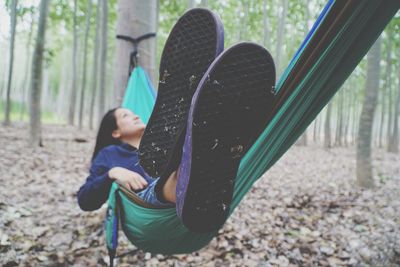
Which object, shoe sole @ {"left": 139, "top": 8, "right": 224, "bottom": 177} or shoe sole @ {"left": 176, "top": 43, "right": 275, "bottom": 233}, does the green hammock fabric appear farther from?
shoe sole @ {"left": 176, "top": 43, "right": 275, "bottom": 233}

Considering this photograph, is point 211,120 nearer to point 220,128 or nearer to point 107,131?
point 220,128

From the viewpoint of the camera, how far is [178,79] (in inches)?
46.7

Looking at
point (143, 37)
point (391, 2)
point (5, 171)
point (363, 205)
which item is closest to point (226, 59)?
point (391, 2)

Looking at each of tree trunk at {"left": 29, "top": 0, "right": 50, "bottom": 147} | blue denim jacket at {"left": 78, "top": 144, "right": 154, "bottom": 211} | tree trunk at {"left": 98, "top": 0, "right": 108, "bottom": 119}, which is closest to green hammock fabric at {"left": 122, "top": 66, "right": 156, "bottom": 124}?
blue denim jacket at {"left": 78, "top": 144, "right": 154, "bottom": 211}

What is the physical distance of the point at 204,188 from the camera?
0.99 meters

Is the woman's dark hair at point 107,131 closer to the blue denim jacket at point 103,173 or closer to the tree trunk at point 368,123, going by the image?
the blue denim jacket at point 103,173

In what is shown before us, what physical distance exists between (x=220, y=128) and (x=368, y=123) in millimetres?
3562

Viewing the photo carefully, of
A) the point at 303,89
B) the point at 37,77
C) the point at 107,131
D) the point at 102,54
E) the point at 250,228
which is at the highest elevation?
the point at 102,54

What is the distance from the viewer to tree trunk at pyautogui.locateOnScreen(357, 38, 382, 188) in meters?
3.88

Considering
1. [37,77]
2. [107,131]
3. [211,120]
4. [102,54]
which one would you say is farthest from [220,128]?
[102,54]

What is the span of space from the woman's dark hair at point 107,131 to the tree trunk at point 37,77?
3762mm

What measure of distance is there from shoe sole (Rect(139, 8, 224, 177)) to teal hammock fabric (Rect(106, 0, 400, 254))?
24cm

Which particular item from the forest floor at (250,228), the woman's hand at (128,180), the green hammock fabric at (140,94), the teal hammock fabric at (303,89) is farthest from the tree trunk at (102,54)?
the teal hammock fabric at (303,89)

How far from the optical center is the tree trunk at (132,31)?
2.20 meters
